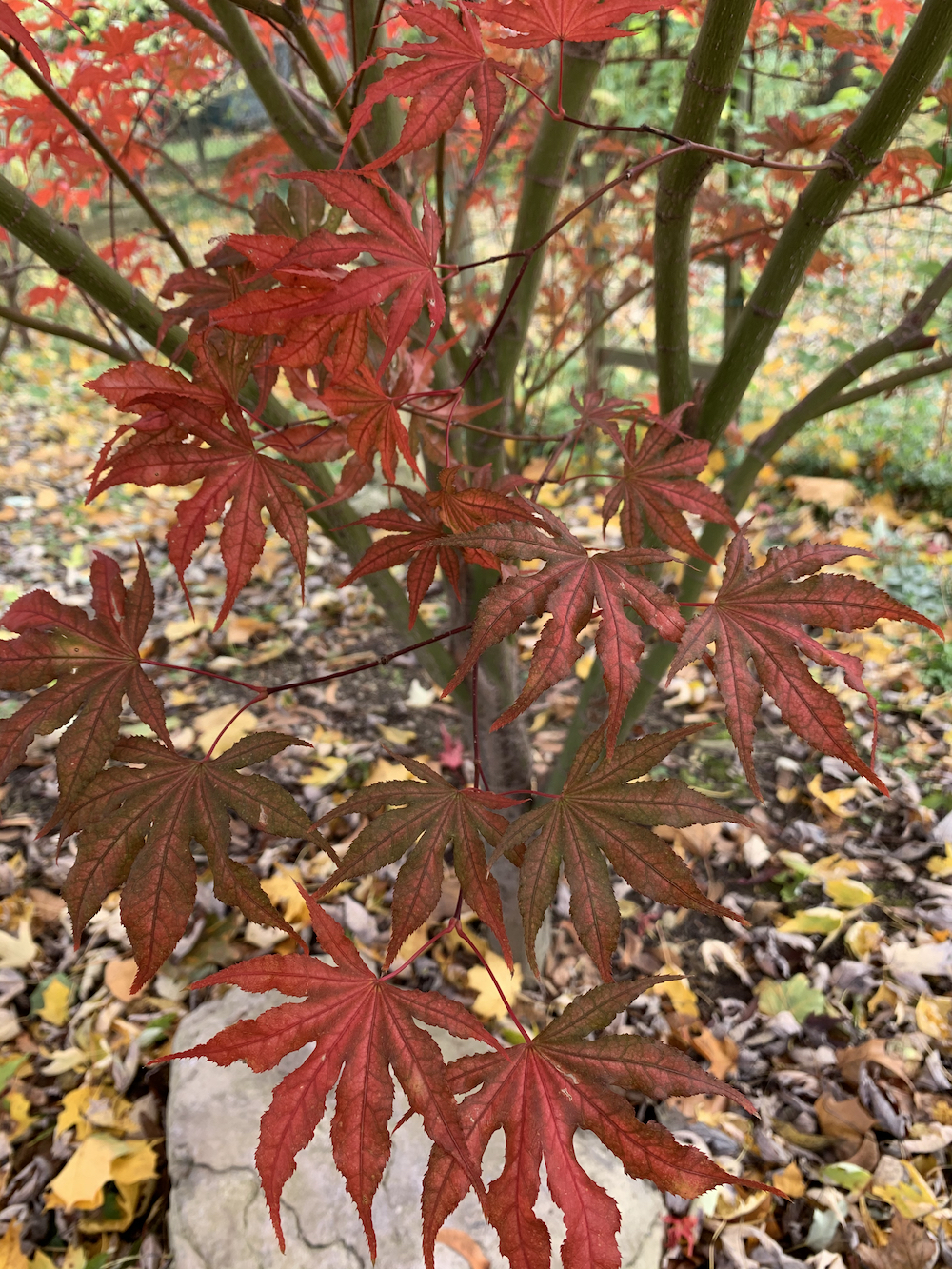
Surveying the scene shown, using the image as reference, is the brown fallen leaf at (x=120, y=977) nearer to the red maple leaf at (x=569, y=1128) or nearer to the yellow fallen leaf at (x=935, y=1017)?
the red maple leaf at (x=569, y=1128)

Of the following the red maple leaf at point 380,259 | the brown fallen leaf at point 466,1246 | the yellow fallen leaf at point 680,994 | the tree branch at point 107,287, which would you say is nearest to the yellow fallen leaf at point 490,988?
the yellow fallen leaf at point 680,994

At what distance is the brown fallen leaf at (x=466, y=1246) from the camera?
1.15 m

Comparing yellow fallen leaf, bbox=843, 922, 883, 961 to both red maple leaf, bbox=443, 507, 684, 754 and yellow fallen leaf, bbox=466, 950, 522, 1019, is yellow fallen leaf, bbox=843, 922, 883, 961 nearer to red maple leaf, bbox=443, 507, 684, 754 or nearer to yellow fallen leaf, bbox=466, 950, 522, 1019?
yellow fallen leaf, bbox=466, 950, 522, 1019

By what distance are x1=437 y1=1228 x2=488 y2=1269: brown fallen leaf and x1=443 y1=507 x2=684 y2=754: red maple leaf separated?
996 millimetres

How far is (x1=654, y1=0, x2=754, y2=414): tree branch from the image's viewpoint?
84cm

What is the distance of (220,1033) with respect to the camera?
0.61 meters

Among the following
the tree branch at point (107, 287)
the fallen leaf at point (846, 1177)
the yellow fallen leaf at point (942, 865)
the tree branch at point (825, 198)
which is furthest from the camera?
the yellow fallen leaf at point (942, 865)

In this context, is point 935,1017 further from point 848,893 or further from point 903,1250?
point 903,1250

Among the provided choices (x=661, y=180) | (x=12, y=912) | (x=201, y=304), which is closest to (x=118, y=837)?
(x=201, y=304)

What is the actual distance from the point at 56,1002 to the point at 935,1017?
177 cm

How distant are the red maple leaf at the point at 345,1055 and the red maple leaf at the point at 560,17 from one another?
Answer: 786 mm

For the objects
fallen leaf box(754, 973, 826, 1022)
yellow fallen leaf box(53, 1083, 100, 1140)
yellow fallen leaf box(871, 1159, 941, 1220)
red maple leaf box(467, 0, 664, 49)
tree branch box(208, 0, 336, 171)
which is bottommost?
yellow fallen leaf box(871, 1159, 941, 1220)

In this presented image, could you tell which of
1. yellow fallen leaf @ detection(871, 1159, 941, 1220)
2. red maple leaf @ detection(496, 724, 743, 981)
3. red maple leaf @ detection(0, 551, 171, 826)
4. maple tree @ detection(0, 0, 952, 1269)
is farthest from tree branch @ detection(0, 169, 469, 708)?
yellow fallen leaf @ detection(871, 1159, 941, 1220)

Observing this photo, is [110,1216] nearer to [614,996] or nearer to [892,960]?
[614,996]
